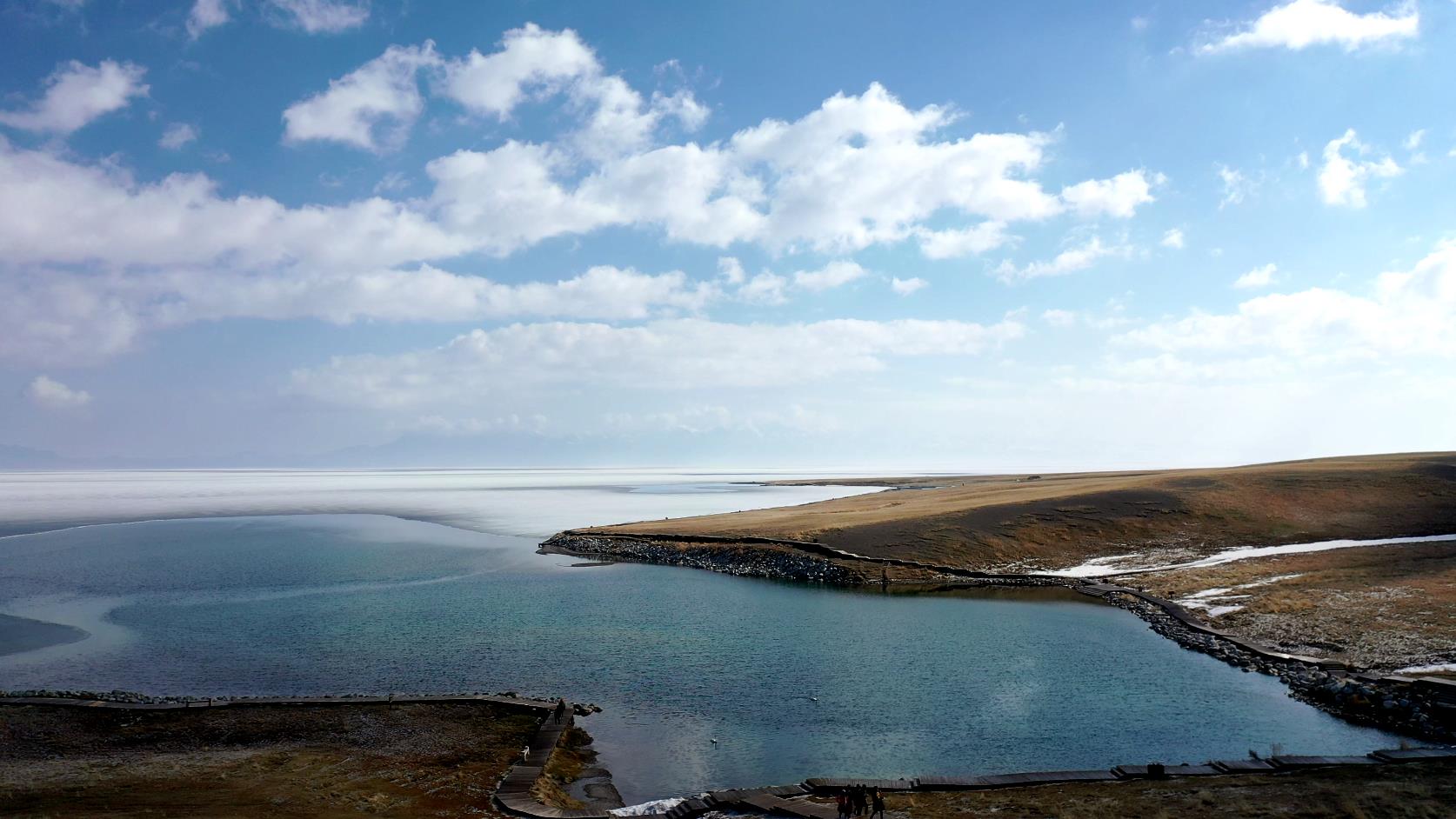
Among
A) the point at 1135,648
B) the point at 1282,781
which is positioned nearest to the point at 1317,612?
the point at 1135,648

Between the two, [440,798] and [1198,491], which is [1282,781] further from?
[1198,491]

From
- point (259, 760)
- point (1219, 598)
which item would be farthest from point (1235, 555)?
point (259, 760)

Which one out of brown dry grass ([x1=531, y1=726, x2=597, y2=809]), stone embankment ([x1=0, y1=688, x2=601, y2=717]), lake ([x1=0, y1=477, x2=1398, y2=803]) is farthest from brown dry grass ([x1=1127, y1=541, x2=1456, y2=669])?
stone embankment ([x1=0, y1=688, x2=601, y2=717])

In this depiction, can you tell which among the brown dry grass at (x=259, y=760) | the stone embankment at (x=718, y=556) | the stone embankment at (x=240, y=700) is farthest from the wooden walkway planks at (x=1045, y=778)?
the stone embankment at (x=718, y=556)

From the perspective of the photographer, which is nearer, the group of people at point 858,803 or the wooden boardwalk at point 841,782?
the group of people at point 858,803

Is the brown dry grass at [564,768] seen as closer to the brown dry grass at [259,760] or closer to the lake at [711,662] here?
the lake at [711,662]

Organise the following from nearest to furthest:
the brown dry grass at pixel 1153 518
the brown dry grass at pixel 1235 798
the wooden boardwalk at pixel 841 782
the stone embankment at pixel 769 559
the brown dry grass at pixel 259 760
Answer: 1. the brown dry grass at pixel 1235 798
2. the wooden boardwalk at pixel 841 782
3. the brown dry grass at pixel 259 760
4. the stone embankment at pixel 769 559
5. the brown dry grass at pixel 1153 518
